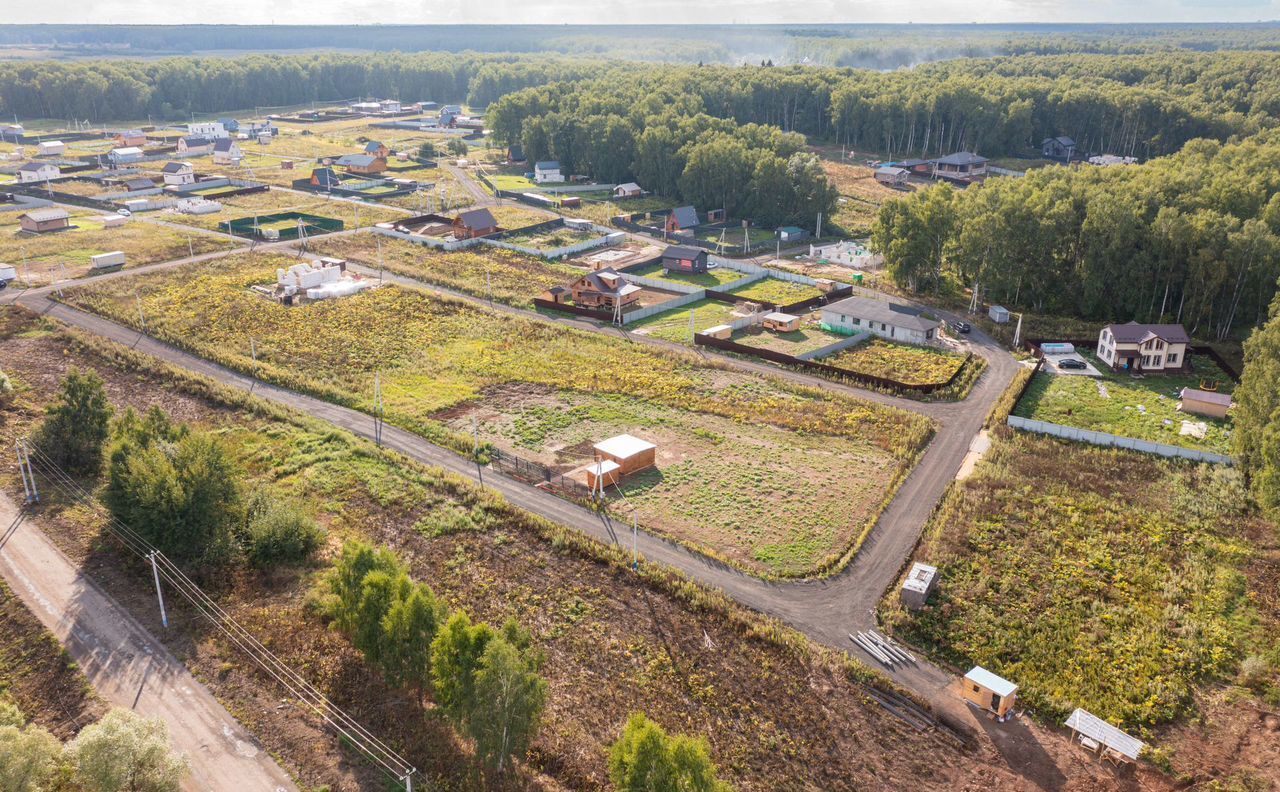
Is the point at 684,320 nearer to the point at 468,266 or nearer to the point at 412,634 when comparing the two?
the point at 468,266

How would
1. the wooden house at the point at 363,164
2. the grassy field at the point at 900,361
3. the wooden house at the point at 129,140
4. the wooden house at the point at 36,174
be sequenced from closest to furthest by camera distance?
the grassy field at the point at 900,361, the wooden house at the point at 36,174, the wooden house at the point at 363,164, the wooden house at the point at 129,140

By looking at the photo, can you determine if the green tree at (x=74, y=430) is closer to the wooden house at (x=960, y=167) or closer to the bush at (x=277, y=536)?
the bush at (x=277, y=536)

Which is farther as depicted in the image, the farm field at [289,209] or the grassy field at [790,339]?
the farm field at [289,209]

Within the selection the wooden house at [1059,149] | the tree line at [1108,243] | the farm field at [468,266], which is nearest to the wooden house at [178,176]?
the farm field at [468,266]

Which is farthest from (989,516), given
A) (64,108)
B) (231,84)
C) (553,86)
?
(231,84)

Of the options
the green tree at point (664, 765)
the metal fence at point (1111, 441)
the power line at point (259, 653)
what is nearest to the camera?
the green tree at point (664, 765)

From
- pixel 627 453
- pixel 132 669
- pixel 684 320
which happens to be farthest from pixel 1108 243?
pixel 132 669

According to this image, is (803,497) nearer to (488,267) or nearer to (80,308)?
(488,267)
